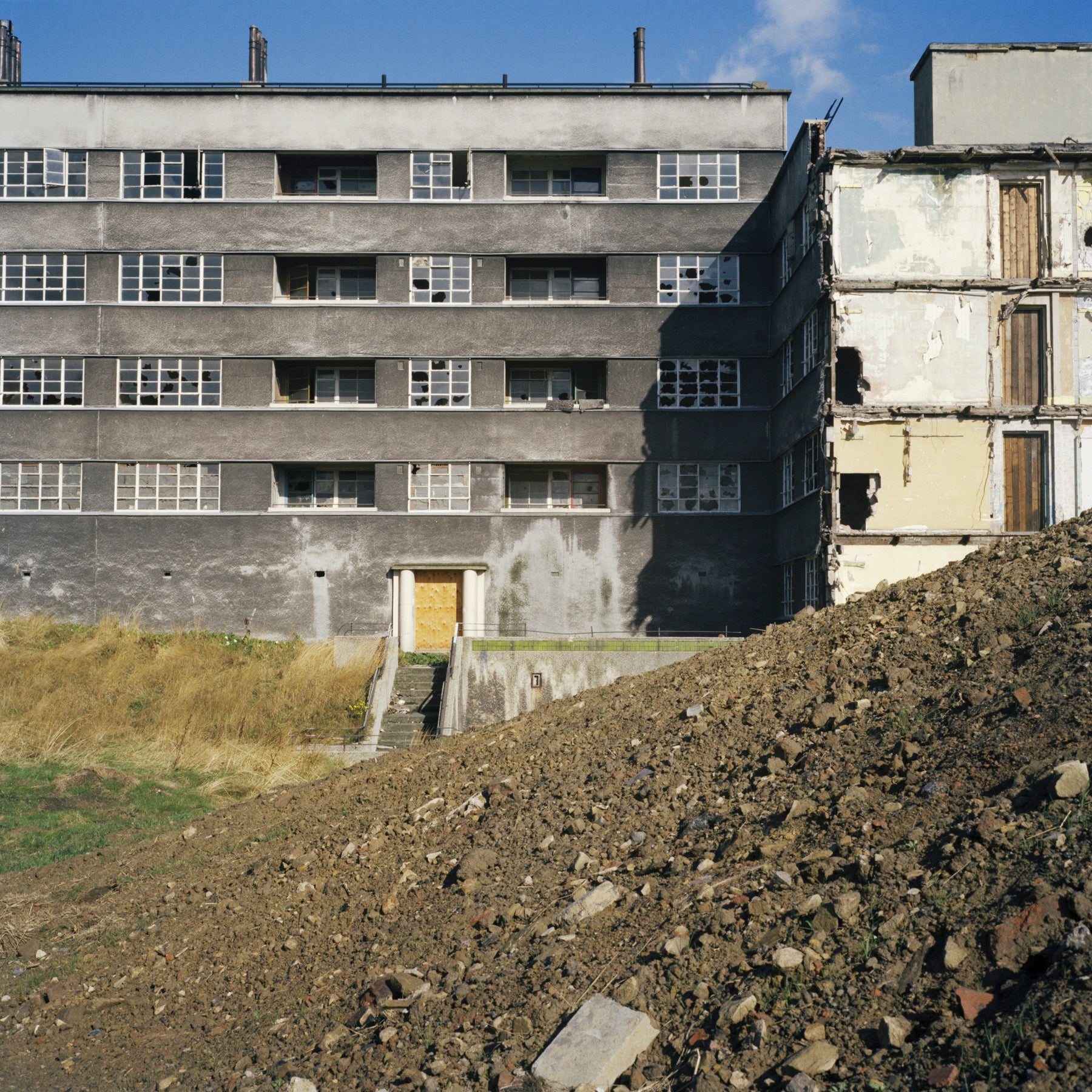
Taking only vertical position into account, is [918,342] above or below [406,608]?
above

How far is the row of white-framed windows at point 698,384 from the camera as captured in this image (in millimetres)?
33188

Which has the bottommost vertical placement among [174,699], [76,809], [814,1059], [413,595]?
[76,809]

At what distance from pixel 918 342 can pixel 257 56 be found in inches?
1002

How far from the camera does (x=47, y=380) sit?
33.6m

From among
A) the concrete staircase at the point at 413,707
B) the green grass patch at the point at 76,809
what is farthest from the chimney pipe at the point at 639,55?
the green grass patch at the point at 76,809

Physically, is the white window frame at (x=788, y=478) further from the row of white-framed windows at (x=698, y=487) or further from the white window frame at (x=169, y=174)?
the white window frame at (x=169, y=174)

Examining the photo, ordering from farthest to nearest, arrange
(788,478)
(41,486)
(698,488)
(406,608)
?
(41,486), (698,488), (406,608), (788,478)

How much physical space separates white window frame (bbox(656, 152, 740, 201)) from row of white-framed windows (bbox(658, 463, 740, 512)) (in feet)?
27.8

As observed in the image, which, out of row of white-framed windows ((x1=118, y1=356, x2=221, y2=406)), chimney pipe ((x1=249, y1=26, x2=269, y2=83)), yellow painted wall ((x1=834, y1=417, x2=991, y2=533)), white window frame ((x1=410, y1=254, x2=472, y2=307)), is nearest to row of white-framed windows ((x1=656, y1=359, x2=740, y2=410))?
white window frame ((x1=410, y1=254, x2=472, y2=307))

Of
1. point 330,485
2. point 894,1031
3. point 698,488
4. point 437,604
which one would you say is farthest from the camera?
point 330,485

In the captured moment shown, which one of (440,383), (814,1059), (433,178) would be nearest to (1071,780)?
(814,1059)

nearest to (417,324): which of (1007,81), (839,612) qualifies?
(1007,81)

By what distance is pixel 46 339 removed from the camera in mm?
33531

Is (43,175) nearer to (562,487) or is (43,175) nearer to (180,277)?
(180,277)
